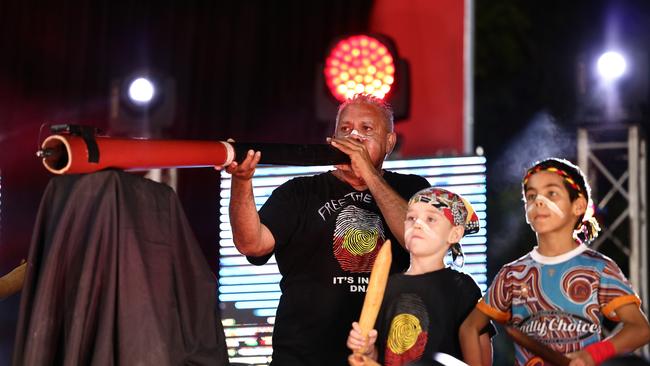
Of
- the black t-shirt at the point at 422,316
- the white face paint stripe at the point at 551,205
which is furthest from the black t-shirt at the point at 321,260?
the white face paint stripe at the point at 551,205

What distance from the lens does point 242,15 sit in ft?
23.2

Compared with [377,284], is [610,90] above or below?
above

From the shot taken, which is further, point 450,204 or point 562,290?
point 450,204

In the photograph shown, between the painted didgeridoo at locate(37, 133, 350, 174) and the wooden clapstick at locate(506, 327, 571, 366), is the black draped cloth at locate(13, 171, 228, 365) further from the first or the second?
the wooden clapstick at locate(506, 327, 571, 366)

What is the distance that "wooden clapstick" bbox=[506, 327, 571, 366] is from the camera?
2992mm

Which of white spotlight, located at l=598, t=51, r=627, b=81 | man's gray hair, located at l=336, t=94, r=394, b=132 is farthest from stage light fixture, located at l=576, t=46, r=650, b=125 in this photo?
man's gray hair, located at l=336, t=94, r=394, b=132

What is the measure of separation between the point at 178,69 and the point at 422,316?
155 inches

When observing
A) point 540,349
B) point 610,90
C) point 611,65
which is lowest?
point 540,349

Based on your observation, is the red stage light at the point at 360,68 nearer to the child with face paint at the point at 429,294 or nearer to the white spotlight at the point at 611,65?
the child with face paint at the point at 429,294

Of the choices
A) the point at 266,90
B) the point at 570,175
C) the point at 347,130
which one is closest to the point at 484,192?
the point at 347,130

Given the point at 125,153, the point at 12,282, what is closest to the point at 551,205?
the point at 125,153

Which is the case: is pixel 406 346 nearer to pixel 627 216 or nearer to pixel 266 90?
pixel 266 90

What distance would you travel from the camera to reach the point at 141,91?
5797 mm

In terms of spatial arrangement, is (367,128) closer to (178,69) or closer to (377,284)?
(377,284)
